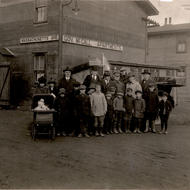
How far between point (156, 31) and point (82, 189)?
26.1 m

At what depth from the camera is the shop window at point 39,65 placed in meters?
16.4

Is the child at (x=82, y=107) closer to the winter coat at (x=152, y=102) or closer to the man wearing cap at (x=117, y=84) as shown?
the man wearing cap at (x=117, y=84)

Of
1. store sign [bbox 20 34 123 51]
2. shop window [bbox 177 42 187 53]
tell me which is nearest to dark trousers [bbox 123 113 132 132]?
store sign [bbox 20 34 123 51]

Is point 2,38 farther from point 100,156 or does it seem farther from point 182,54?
point 182,54

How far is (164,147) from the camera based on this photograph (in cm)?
852

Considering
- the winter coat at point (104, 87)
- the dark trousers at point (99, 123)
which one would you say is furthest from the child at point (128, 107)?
the dark trousers at point (99, 123)

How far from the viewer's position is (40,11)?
16.4 meters

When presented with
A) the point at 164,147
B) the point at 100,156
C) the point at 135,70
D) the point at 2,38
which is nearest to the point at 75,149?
the point at 100,156

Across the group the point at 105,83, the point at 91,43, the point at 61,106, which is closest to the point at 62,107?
the point at 61,106

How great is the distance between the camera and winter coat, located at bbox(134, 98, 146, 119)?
10945 mm

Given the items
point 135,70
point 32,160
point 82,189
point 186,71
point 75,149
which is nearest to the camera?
point 82,189

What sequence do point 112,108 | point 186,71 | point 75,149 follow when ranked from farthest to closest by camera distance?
point 186,71 < point 112,108 < point 75,149

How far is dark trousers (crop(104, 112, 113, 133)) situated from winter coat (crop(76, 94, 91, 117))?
0.91 m

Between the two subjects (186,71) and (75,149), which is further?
(186,71)
